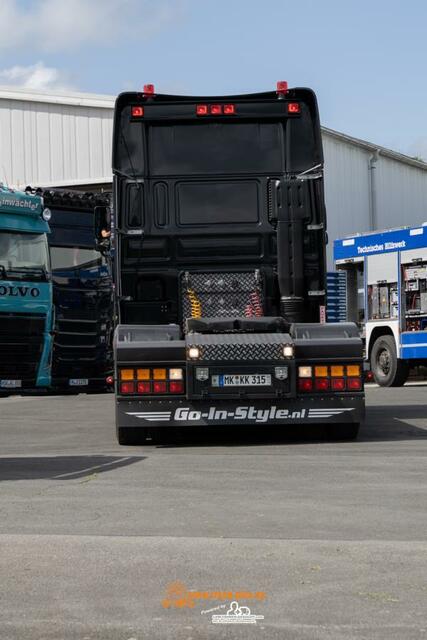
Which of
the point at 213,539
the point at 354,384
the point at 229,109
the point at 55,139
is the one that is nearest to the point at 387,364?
the point at 229,109

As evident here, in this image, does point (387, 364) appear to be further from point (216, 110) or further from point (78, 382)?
point (216, 110)

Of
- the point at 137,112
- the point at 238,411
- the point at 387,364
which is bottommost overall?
the point at 387,364

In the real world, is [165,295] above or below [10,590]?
above

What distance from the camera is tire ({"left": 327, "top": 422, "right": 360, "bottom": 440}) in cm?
1277

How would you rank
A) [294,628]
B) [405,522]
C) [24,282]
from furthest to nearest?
[24,282]
[405,522]
[294,628]

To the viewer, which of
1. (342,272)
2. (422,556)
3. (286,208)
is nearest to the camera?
(422,556)

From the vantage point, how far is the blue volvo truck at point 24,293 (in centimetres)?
2105

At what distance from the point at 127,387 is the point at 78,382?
424 inches

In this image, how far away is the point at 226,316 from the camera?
13.9 metres

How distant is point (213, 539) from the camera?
711 cm

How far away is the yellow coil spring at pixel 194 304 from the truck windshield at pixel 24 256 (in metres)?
7.71

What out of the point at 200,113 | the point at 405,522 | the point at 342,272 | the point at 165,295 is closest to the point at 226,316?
the point at 165,295

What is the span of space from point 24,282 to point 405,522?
14.4m

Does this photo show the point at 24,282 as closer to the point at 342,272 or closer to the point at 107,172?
the point at 342,272
